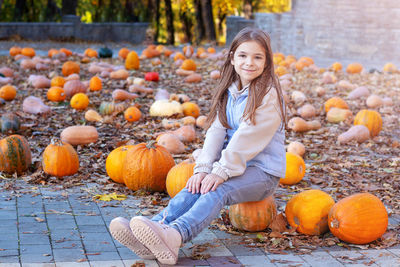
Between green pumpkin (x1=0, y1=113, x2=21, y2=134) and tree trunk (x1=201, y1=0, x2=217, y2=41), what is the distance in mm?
13440

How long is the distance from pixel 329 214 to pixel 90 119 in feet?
13.9

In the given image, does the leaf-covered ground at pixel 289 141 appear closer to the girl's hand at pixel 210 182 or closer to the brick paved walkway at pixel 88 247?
the brick paved walkway at pixel 88 247

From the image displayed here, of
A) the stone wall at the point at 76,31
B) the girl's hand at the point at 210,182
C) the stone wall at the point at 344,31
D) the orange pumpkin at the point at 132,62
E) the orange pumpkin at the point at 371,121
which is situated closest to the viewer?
the girl's hand at the point at 210,182

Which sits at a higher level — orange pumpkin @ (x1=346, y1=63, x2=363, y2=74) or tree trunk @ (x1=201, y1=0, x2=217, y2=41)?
tree trunk @ (x1=201, y1=0, x2=217, y2=41)

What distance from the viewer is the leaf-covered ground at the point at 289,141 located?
3.94 m

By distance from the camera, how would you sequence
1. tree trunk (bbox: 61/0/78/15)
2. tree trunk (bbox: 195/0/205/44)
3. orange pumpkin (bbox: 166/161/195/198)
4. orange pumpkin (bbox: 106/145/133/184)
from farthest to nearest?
1. tree trunk (bbox: 61/0/78/15)
2. tree trunk (bbox: 195/0/205/44)
3. orange pumpkin (bbox: 106/145/133/184)
4. orange pumpkin (bbox: 166/161/195/198)

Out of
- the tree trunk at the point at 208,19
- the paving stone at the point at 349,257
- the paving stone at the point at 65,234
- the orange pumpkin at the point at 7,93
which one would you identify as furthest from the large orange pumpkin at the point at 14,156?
the tree trunk at the point at 208,19

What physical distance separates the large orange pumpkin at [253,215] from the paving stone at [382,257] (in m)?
0.65

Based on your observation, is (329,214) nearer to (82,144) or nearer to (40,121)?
(82,144)

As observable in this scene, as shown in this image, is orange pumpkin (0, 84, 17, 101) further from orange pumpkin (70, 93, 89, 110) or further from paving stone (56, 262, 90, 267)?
paving stone (56, 262, 90, 267)

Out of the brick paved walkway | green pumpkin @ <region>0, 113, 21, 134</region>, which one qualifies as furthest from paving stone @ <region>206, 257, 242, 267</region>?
green pumpkin @ <region>0, 113, 21, 134</region>

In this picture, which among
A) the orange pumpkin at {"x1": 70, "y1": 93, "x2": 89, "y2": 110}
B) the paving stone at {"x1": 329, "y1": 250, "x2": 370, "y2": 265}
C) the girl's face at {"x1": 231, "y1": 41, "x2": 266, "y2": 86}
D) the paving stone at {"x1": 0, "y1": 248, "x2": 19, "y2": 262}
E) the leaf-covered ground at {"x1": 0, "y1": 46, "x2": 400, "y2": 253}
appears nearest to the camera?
the paving stone at {"x1": 0, "y1": 248, "x2": 19, "y2": 262}

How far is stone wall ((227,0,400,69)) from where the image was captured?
44.6 feet

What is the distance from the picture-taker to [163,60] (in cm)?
1355
